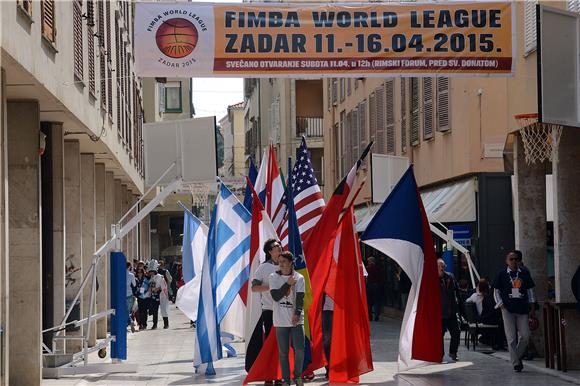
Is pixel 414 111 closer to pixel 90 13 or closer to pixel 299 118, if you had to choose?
pixel 90 13

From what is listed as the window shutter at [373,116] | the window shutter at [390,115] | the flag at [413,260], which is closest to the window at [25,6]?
the flag at [413,260]

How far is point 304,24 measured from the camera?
19.1 metres

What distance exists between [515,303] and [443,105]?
11874 mm

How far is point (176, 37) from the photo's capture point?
1905cm

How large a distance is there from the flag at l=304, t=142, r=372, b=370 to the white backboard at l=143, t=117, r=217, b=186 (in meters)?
2.94

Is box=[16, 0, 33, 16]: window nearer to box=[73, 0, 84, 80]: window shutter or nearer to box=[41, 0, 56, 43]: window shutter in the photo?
box=[41, 0, 56, 43]: window shutter

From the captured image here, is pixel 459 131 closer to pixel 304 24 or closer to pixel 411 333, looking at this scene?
pixel 304 24

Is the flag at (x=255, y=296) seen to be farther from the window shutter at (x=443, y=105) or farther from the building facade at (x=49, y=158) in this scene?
the window shutter at (x=443, y=105)

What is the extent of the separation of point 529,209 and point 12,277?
912 centimetres

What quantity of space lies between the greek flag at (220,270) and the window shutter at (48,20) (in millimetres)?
4196

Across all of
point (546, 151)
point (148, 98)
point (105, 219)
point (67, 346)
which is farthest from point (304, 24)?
point (148, 98)

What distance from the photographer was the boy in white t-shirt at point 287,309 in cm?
1481

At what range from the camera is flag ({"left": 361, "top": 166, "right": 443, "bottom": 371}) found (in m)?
17.1

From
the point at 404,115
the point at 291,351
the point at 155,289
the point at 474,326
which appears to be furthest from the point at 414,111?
the point at 291,351
